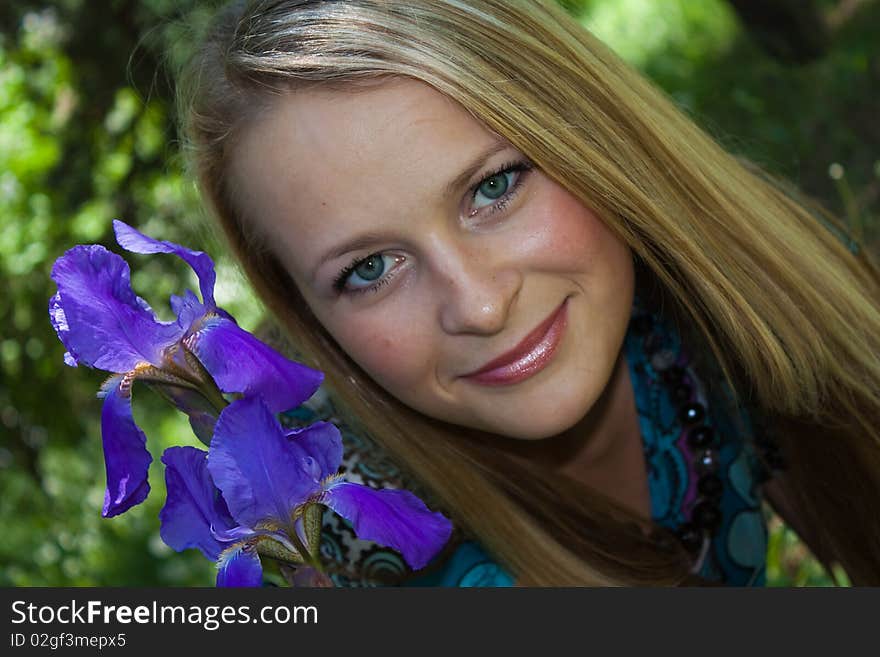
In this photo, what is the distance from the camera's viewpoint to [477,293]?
1482 mm

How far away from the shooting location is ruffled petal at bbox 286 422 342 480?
96cm

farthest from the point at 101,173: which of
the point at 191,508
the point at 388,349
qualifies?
the point at 191,508

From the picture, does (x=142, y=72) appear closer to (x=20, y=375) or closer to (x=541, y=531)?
(x=20, y=375)

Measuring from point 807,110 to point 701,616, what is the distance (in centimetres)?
288

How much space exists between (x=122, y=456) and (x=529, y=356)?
0.74 metres

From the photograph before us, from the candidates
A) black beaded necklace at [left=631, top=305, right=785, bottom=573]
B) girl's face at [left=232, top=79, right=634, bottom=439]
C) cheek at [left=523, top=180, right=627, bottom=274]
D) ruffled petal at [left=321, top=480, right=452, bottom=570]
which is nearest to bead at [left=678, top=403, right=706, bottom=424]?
black beaded necklace at [left=631, top=305, right=785, bottom=573]

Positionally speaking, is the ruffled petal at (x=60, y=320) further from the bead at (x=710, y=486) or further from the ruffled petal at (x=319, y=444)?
the bead at (x=710, y=486)

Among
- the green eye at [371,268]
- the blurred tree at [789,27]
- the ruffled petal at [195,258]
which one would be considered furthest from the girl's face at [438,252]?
the blurred tree at [789,27]

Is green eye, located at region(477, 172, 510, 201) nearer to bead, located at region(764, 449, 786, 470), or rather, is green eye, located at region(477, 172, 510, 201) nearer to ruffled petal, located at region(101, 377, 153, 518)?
ruffled petal, located at region(101, 377, 153, 518)

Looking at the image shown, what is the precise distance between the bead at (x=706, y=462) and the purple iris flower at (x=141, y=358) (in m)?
1.33

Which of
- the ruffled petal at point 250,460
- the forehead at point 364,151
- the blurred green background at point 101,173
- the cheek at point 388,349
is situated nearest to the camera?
the ruffled petal at point 250,460

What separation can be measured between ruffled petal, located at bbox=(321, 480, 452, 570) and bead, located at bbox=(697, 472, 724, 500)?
1287mm

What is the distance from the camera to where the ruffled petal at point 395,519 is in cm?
96

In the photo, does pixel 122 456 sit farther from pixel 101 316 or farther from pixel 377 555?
pixel 377 555
